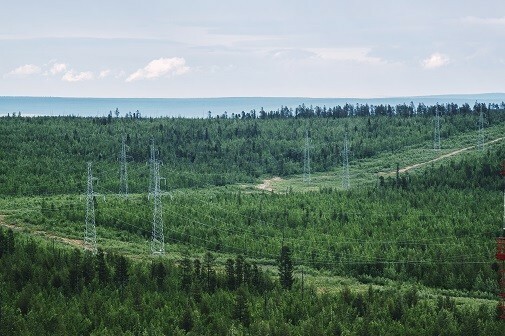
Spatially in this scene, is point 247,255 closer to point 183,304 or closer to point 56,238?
point 56,238

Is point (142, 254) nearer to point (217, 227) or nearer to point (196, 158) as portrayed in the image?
point (217, 227)

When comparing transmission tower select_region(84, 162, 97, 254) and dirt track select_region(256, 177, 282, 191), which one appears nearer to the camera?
transmission tower select_region(84, 162, 97, 254)

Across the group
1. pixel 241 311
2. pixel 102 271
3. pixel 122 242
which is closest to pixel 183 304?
pixel 241 311

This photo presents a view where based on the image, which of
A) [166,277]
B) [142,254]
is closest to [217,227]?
[142,254]

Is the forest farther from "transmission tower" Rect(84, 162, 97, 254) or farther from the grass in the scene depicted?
"transmission tower" Rect(84, 162, 97, 254)

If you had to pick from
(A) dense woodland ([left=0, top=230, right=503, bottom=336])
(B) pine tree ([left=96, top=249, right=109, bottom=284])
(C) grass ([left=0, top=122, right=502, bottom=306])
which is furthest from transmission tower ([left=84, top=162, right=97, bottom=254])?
(B) pine tree ([left=96, top=249, right=109, bottom=284])

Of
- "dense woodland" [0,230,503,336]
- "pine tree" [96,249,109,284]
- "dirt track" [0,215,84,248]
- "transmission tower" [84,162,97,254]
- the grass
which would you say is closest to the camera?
"dense woodland" [0,230,503,336]

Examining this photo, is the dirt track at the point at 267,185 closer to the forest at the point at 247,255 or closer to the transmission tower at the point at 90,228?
the forest at the point at 247,255

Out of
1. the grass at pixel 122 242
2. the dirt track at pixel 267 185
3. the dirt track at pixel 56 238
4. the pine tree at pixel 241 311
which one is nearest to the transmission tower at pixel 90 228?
the dirt track at pixel 56 238

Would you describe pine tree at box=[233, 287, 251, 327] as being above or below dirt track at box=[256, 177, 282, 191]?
below

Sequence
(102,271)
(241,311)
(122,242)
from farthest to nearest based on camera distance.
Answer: (122,242), (102,271), (241,311)
